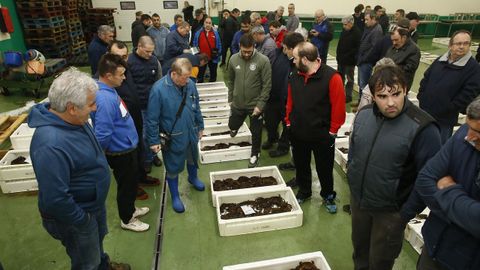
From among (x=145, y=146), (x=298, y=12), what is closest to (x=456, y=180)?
(x=145, y=146)

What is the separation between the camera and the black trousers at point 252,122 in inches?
157

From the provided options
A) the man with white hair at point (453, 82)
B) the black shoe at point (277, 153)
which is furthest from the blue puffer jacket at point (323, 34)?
the man with white hair at point (453, 82)

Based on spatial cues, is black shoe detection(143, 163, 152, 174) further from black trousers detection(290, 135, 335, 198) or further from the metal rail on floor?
black trousers detection(290, 135, 335, 198)

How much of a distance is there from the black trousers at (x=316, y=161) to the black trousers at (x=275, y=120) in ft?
3.52

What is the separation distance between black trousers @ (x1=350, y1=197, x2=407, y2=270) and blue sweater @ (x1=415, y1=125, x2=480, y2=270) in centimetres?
31

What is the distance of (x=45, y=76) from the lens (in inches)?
269

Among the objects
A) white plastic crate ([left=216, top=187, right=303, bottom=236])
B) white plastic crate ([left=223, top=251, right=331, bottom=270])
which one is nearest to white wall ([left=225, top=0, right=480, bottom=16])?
white plastic crate ([left=216, top=187, right=303, bottom=236])

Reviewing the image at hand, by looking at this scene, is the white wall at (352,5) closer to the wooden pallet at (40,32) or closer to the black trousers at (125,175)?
the wooden pallet at (40,32)

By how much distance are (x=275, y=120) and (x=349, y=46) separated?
266 centimetres

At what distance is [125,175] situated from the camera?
2.75m

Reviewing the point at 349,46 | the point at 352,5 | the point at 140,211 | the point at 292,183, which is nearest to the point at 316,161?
the point at 292,183

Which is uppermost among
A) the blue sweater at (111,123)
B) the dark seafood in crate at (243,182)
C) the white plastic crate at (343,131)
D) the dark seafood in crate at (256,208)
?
the blue sweater at (111,123)

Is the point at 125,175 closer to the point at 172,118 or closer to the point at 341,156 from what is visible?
the point at 172,118

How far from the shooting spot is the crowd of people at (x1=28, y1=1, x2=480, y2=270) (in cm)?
156
